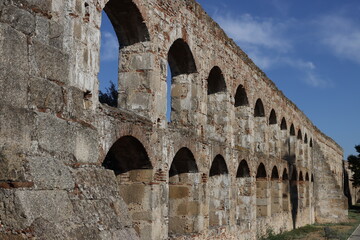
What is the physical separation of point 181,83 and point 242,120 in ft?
15.1

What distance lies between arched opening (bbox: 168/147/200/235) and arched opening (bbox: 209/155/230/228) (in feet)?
6.15

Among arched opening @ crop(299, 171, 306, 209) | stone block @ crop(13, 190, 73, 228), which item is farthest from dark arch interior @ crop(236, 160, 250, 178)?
stone block @ crop(13, 190, 73, 228)

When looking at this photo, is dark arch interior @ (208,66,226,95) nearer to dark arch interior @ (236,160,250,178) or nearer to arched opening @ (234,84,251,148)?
arched opening @ (234,84,251,148)

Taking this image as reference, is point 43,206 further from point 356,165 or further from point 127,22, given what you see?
point 356,165

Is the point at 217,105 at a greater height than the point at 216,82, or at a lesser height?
lesser

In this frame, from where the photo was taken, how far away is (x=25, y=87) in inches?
130

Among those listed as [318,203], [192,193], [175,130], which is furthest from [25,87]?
[318,203]

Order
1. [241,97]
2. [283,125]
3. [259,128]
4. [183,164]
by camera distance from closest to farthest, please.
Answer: [183,164] → [241,97] → [259,128] → [283,125]

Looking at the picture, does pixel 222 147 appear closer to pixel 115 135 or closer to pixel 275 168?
pixel 115 135

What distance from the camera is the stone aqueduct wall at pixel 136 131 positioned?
3.21 meters

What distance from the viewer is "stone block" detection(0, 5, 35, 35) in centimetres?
326

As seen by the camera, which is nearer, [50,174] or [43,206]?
[43,206]

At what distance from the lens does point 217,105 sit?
1239 centimetres

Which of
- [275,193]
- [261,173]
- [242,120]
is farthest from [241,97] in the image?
[275,193]
